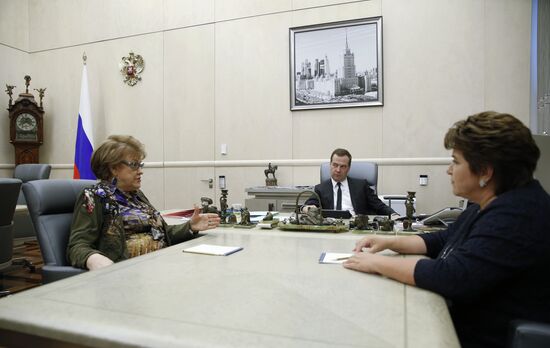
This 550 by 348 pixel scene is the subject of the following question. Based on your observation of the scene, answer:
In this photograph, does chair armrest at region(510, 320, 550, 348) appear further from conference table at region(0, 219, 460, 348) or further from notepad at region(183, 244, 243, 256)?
notepad at region(183, 244, 243, 256)

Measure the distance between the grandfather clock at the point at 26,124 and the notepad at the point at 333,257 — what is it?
18.9 feet

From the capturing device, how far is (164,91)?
Answer: 201 inches

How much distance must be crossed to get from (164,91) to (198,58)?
664 millimetres

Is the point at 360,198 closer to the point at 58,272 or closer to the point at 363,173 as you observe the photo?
Answer: the point at 363,173

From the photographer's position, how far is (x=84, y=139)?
518cm

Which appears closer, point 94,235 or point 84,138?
point 94,235

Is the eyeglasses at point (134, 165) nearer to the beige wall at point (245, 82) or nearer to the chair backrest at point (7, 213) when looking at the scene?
the chair backrest at point (7, 213)

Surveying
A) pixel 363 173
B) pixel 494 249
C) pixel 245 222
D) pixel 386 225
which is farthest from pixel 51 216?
pixel 363 173

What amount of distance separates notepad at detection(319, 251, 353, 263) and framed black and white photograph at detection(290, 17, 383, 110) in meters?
3.14

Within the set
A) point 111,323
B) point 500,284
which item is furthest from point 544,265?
point 111,323

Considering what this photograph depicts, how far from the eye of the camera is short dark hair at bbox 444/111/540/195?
1.00 meters

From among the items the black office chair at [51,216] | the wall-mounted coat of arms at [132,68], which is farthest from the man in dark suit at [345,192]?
the wall-mounted coat of arms at [132,68]

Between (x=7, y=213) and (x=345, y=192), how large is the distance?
2638mm

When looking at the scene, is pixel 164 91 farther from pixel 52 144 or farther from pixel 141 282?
pixel 141 282
